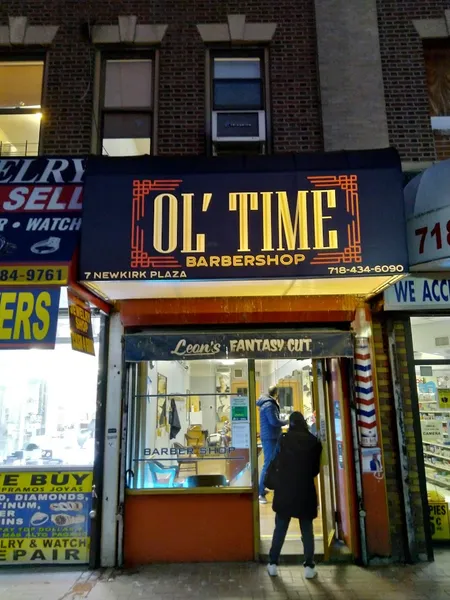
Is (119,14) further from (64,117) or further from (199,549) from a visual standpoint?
(199,549)

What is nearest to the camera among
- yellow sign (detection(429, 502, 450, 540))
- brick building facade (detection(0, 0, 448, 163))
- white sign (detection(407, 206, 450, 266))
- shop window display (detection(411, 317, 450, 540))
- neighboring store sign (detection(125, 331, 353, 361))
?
white sign (detection(407, 206, 450, 266))

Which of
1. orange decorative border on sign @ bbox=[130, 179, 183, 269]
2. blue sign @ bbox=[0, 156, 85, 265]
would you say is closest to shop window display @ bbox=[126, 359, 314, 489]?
orange decorative border on sign @ bbox=[130, 179, 183, 269]

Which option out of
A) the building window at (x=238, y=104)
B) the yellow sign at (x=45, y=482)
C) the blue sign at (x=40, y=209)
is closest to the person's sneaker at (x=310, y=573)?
the yellow sign at (x=45, y=482)

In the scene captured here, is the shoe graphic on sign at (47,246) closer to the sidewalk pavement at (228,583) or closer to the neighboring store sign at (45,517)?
the neighboring store sign at (45,517)

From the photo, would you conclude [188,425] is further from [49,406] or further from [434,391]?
[434,391]

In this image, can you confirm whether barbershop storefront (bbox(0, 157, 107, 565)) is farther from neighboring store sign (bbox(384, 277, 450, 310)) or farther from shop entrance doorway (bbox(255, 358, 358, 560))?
neighboring store sign (bbox(384, 277, 450, 310))

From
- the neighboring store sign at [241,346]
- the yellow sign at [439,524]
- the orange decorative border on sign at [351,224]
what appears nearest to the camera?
the orange decorative border on sign at [351,224]

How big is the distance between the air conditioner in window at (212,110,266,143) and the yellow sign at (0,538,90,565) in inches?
235

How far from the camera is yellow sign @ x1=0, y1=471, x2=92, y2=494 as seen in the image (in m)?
5.94

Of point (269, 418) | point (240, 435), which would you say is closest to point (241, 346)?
point (240, 435)

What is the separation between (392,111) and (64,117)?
5.05 m

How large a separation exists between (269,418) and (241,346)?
1.68 metres

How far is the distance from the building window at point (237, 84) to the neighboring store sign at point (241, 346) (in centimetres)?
373

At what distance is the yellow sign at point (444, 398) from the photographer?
6.54 metres
